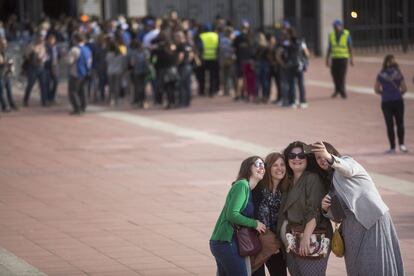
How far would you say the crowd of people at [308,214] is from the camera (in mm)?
8891

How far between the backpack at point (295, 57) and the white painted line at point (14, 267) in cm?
1467

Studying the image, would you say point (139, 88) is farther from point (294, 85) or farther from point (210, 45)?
point (294, 85)

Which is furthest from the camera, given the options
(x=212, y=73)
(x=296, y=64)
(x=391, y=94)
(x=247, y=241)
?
(x=212, y=73)

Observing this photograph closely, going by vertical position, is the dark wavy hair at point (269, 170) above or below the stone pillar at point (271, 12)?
below

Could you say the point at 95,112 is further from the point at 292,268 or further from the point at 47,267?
the point at 292,268

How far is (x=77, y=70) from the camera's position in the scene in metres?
25.7

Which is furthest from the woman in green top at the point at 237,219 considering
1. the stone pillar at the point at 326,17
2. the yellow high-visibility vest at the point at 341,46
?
the stone pillar at the point at 326,17

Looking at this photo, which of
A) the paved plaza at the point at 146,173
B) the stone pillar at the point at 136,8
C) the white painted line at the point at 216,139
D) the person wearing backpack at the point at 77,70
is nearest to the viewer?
the paved plaza at the point at 146,173

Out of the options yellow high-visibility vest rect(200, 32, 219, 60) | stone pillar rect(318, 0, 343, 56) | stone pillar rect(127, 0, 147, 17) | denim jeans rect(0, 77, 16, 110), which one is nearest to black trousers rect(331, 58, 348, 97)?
yellow high-visibility vest rect(200, 32, 219, 60)

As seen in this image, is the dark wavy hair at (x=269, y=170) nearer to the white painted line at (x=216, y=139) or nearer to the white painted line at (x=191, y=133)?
the white painted line at (x=216, y=139)

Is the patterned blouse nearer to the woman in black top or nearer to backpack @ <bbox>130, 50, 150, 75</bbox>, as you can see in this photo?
the woman in black top

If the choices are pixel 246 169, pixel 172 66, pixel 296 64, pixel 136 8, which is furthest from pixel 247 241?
pixel 136 8

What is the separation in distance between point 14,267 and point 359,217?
12.6 ft

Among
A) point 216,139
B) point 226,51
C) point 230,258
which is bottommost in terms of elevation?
point 216,139
